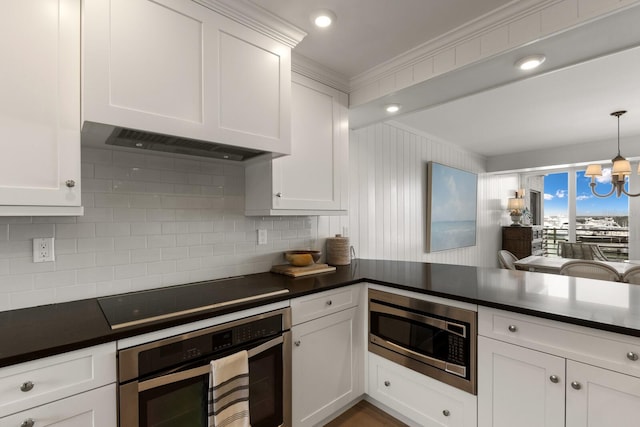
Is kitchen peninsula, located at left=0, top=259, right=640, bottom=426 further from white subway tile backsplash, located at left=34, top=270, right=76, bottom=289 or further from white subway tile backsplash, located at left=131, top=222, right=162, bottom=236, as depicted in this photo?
white subway tile backsplash, located at left=131, top=222, right=162, bottom=236

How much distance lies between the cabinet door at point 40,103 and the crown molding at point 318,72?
48.9 inches

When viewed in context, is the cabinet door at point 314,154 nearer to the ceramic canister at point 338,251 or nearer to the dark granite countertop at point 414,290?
the ceramic canister at point 338,251

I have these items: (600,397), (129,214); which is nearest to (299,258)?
(129,214)

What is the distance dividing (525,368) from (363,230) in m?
1.96

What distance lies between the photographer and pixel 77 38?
4.28ft

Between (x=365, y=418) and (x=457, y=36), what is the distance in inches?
99.4

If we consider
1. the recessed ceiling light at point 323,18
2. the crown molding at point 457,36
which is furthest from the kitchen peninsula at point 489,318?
the recessed ceiling light at point 323,18

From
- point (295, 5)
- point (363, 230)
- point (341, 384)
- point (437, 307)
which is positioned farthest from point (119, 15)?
point (363, 230)

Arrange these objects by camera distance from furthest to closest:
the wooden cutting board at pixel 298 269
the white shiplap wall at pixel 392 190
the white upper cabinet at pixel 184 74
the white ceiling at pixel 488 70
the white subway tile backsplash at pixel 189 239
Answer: the white shiplap wall at pixel 392 190 → the wooden cutting board at pixel 298 269 → the white subway tile backsplash at pixel 189 239 → the white ceiling at pixel 488 70 → the white upper cabinet at pixel 184 74

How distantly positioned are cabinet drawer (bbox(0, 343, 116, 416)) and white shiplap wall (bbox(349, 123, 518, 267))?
2.29 m

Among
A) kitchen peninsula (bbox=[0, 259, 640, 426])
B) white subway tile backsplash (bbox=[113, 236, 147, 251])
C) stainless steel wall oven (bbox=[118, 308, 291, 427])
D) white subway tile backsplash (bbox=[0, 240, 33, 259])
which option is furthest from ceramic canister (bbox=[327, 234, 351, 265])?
white subway tile backsplash (bbox=[0, 240, 33, 259])

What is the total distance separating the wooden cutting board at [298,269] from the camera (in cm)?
220

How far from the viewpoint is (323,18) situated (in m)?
1.77

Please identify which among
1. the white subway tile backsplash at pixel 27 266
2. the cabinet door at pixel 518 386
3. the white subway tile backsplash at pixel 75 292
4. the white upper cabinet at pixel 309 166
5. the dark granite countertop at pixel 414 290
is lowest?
the cabinet door at pixel 518 386
